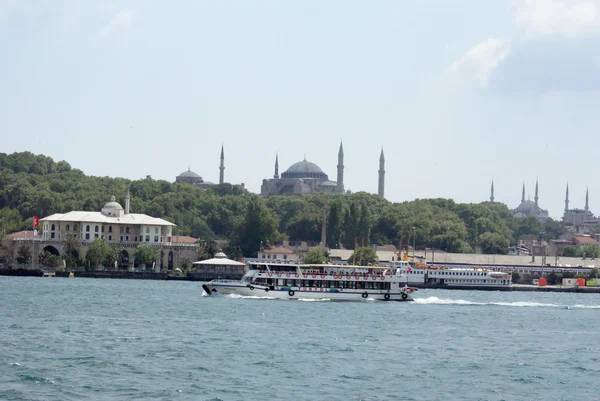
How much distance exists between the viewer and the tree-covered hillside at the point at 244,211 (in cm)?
12975

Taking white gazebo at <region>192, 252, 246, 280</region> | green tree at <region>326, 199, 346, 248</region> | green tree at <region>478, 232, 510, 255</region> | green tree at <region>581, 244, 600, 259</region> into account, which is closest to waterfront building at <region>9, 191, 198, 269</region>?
white gazebo at <region>192, 252, 246, 280</region>

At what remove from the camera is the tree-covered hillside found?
130m

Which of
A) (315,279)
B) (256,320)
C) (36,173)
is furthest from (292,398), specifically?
(36,173)

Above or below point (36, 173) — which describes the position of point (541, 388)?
below

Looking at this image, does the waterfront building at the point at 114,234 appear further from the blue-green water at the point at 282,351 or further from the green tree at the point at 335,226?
the blue-green water at the point at 282,351

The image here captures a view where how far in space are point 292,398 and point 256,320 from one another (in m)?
21.9

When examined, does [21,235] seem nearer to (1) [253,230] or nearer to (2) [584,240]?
(1) [253,230]

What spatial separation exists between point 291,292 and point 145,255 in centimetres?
4204

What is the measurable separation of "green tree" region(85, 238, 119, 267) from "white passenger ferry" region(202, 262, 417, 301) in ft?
120

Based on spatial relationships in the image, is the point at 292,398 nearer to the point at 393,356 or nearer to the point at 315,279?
the point at 393,356

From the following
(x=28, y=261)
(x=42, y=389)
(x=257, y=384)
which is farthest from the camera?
(x=28, y=261)

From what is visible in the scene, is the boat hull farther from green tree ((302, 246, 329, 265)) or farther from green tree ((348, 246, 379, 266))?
green tree ((348, 246, 379, 266))

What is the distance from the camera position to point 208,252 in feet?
393

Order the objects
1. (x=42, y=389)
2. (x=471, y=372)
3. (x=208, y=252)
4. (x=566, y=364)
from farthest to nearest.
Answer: (x=208, y=252), (x=566, y=364), (x=471, y=372), (x=42, y=389)
